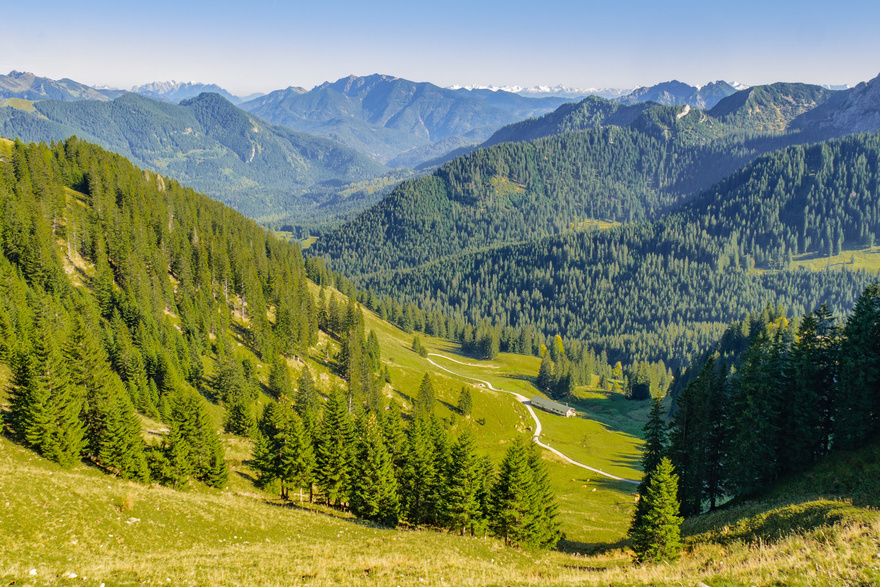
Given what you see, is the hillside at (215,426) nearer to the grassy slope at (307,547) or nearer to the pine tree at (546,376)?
the grassy slope at (307,547)

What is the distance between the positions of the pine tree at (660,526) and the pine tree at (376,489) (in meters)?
23.6

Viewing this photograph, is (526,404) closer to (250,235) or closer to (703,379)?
(703,379)

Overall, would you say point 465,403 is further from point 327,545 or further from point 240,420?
point 327,545

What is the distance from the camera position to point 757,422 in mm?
46156

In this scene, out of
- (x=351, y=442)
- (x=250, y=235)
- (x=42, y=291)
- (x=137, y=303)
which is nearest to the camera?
(x=351, y=442)

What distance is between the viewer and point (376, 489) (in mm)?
47344

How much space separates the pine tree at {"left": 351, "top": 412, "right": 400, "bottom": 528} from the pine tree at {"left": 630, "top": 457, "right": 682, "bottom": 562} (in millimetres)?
23587

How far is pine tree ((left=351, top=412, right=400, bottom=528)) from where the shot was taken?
4678 cm

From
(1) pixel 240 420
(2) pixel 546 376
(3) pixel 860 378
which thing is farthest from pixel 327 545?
(2) pixel 546 376

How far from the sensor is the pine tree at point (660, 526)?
34.8 m

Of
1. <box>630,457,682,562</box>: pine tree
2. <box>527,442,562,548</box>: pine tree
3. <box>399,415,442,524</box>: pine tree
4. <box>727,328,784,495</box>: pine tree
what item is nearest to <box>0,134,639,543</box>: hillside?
<box>399,415,442,524</box>: pine tree

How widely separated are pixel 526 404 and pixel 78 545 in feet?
459

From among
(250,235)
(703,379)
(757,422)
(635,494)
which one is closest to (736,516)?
(757,422)

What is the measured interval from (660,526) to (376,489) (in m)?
27.1
